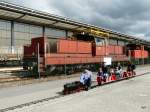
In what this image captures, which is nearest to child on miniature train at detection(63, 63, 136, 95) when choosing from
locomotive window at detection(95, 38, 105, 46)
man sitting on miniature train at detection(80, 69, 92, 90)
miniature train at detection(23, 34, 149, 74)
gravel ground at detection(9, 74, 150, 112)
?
man sitting on miniature train at detection(80, 69, 92, 90)

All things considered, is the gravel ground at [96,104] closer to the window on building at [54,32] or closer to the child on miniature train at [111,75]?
the child on miniature train at [111,75]

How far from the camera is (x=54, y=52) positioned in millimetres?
25750

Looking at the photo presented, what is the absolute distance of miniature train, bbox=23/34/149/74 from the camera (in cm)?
2448

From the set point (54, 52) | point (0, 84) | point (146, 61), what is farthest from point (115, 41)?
point (0, 84)

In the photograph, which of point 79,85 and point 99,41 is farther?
point 99,41

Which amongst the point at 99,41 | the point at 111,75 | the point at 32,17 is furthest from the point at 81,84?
the point at 32,17

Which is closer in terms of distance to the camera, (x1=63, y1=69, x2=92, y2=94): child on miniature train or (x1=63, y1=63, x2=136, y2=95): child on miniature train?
(x1=63, y1=69, x2=92, y2=94): child on miniature train

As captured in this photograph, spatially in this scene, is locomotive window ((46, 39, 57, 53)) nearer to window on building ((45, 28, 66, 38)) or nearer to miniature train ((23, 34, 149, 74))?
miniature train ((23, 34, 149, 74))

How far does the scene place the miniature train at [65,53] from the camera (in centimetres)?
2448

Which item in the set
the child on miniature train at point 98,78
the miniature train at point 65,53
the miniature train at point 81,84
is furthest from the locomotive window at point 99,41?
the miniature train at point 81,84

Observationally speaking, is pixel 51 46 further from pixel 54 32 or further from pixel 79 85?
pixel 54 32

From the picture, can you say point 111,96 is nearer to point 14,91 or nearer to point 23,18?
point 14,91

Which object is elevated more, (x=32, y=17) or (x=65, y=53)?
(x=32, y=17)

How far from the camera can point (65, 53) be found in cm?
2702
